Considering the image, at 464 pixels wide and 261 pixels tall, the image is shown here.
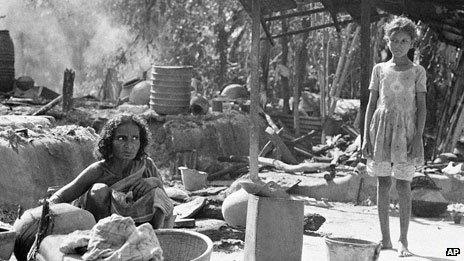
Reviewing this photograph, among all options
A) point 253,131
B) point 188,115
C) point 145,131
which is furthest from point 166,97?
point 145,131

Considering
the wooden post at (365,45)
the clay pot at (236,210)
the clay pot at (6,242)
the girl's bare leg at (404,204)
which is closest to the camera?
the clay pot at (6,242)

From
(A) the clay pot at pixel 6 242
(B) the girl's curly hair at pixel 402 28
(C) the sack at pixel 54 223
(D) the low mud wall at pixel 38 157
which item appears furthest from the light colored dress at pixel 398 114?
(A) the clay pot at pixel 6 242

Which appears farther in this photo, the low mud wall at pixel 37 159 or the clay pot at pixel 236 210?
the low mud wall at pixel 37 159

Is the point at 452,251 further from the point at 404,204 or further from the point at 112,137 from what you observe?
the point at 112,137

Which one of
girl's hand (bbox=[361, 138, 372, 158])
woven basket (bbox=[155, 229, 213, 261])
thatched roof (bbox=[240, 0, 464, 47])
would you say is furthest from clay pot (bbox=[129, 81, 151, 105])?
woven basket (bbox=[155, 229, 213, 261])

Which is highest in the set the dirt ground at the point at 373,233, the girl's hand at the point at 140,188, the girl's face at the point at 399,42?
the girl's face at the point at 399,42

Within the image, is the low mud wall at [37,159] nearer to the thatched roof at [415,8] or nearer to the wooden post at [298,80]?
the thatched roof at [415,8]

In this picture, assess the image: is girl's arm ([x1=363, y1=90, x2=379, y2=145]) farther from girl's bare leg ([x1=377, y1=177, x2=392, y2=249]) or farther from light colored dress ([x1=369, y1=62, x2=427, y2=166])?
girl's bare leg ([x1=377, y1=177, x2=392, y2=249])

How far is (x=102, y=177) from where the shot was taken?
4652 millimetres

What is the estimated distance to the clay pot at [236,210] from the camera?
6129 mm

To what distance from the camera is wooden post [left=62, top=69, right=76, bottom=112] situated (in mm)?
10945

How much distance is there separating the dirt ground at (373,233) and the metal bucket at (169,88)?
4174 mm

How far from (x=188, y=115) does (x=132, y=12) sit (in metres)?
11.2

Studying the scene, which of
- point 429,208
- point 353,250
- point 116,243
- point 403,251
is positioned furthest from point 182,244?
point 429,208
